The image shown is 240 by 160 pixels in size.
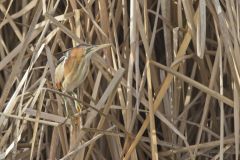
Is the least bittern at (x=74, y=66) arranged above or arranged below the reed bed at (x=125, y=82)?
above

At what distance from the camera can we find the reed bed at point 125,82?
108 cm

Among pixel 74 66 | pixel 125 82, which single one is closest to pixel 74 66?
pixel 74 66

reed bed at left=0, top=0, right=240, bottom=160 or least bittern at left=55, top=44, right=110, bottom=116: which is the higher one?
least bittern at left=55, top=44, right=110, bottom=116

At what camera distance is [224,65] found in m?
1.25

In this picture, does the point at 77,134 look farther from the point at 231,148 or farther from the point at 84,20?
the point at 231,148

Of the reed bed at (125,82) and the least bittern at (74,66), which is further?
the reed bed at (125,82)

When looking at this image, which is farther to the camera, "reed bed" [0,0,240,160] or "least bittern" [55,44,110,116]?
"reed bed" [0,0,240,160]

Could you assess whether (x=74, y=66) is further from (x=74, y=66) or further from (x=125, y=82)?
(x=125, y=82)

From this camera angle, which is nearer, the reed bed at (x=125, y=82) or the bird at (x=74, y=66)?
the bird at (x=74, y=66)

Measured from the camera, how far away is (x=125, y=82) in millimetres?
1150

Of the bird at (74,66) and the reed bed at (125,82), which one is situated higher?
the bird at (74,66)

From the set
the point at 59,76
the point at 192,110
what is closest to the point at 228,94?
the point at 192,110

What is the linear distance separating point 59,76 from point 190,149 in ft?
1.32

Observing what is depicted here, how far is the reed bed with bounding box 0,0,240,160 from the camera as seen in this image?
3.54ft
